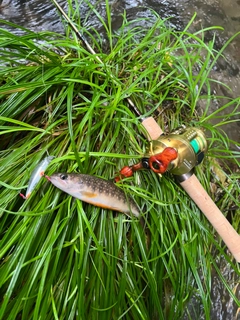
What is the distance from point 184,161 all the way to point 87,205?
37 cm

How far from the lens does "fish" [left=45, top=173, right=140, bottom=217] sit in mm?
1092

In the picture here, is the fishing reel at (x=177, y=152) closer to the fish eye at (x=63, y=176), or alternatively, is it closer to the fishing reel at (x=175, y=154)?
the fishing reel at (x=175, y=154)

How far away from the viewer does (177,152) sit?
120 centimetres

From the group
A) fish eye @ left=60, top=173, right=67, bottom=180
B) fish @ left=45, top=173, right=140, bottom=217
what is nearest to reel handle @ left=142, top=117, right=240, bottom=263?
fish @ left=45, top=173, right=140, bottom=217

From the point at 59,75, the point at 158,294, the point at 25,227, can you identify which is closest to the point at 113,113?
the point at 59,75

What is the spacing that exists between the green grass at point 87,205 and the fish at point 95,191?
5 centimetres

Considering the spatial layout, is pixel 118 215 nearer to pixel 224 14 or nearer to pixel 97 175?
pixel 97 175

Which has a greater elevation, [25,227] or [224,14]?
[224,14]

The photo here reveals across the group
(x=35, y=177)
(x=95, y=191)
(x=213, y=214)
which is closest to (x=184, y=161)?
(x=213, y=214)

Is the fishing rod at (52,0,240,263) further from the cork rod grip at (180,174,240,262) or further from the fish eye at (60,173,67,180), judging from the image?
the fish eye at (60,173,67,180)

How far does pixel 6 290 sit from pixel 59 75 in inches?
29.3

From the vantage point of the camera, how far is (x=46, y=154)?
127 cm

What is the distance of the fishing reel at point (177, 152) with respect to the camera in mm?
1166

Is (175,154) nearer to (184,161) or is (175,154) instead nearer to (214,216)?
Result: (184,161)
